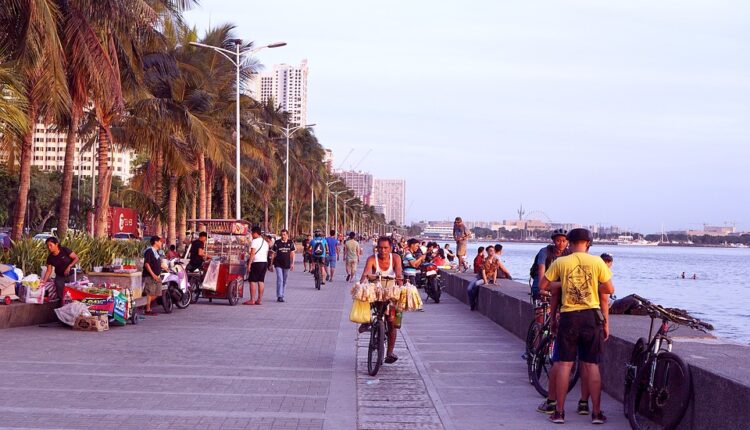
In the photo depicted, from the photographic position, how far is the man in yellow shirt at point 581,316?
27.0 feet

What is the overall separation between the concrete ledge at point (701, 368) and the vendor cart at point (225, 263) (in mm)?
8866

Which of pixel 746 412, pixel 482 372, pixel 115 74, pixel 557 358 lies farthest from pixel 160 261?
pixel 746 412

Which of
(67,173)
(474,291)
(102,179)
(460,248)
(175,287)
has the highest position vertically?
(102,179)

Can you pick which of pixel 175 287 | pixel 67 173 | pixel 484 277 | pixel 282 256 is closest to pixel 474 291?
pixel 484 277

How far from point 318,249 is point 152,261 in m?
12.5

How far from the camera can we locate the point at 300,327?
16.9 metres

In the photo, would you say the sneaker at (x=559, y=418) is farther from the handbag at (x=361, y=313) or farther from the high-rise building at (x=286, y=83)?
the high-rise building at (x=286, y=83)

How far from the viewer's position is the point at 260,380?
10.5m

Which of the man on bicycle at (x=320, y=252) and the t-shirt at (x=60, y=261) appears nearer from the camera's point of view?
the t-shirt at (x=60, y=261)

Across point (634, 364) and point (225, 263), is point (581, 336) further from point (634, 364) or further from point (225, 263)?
point (225, 263)

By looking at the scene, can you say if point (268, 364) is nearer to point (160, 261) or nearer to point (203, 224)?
point (160, 261)

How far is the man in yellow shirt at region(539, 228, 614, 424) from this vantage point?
8227 mm

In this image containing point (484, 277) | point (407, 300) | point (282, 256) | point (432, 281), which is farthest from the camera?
point (432, 281)

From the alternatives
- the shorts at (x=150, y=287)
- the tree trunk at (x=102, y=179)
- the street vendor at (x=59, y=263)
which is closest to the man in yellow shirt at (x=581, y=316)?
the street vendor at (x=59, y=263)
